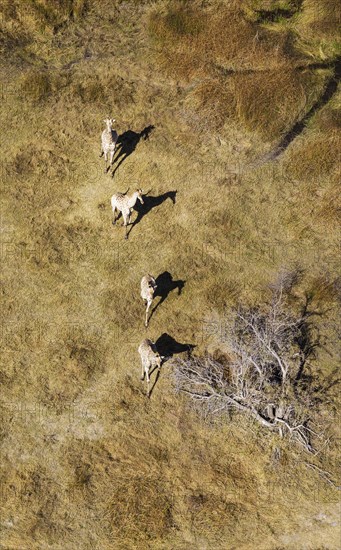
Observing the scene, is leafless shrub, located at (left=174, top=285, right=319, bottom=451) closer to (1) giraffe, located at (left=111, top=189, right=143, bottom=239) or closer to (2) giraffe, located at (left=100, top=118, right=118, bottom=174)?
(1) giraffe, located at (left=111, top=189, right=143, bottom=239)

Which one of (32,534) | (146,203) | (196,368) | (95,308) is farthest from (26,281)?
(32,534)

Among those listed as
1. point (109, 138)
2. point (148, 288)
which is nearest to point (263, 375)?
point (148, 288)

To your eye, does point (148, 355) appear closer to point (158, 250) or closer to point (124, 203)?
point (158, 250)

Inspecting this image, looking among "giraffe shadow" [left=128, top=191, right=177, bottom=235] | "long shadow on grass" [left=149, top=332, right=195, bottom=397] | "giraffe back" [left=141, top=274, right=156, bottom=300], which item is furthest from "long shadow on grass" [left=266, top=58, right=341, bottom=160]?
"long shadow on grass" [left=149, top=332, right=195, bottom=397]

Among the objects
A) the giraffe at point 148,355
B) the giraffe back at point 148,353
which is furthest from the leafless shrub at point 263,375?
the giraffe back at point 148,353

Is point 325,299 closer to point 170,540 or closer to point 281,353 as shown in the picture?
point 281,353
